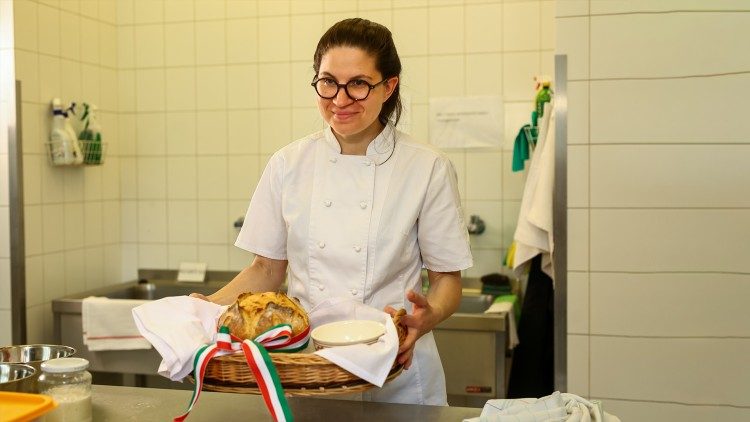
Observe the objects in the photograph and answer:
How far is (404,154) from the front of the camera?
154cm

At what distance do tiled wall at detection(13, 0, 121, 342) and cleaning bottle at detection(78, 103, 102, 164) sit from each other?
0.24ft

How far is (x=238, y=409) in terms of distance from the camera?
1.19 meters

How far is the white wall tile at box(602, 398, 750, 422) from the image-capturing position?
196cm

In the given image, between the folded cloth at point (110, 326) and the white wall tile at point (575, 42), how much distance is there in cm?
152

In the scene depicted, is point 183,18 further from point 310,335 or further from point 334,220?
point 310,335

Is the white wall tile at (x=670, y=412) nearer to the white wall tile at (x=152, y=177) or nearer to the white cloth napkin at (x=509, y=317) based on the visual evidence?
the white cloth napkin at (x=509, y=317)

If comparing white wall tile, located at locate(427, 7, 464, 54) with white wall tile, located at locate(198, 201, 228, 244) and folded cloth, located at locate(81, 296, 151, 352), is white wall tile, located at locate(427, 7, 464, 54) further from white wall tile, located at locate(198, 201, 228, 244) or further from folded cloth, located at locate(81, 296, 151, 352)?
folded cloth, located at locate(81, 296, 151, 352)

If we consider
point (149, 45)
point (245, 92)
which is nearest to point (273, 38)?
point (245, 92)

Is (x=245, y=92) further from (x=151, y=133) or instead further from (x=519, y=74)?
(x=519, y=74)

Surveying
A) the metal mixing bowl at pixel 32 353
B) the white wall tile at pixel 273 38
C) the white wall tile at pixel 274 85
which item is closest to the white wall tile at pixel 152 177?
the white wall tile at pixel 274 85

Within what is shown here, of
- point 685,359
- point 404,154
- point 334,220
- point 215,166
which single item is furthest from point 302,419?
point 215,166

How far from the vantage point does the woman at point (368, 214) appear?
1451 millimetres

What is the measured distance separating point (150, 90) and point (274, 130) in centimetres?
56

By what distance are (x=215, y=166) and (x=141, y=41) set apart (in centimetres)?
60
